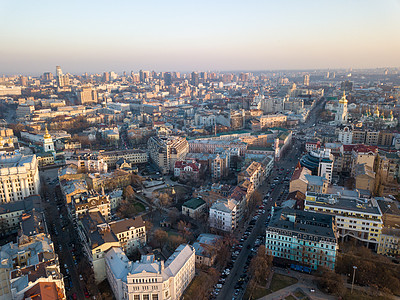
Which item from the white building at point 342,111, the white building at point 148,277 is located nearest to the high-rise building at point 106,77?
the white building at point 342,111

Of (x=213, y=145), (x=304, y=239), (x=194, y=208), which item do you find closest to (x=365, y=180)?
(x=304, y=239)

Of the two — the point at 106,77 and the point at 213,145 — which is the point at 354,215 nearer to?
the point at 213,145

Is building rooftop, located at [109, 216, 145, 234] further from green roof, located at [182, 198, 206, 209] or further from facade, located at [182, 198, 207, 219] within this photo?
green roof, located at [182, 198, 206, 209]

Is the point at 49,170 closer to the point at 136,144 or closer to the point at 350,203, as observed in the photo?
the point at 136,144

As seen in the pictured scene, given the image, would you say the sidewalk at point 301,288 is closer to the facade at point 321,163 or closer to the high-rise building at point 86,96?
the facade at point 321,163

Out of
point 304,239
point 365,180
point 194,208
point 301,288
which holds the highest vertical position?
point 365,180

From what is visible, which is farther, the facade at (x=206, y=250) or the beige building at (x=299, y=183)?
the beige building at (x=299, y=183)

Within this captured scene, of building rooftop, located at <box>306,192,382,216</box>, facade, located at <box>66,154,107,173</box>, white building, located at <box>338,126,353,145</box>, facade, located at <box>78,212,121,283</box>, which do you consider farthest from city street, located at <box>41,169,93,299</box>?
white building, located at <box>338,126,353,145</box>

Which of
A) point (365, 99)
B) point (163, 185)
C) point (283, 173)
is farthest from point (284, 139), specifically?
point (365, 99)
